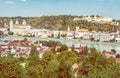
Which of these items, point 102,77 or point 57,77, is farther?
point 57,77

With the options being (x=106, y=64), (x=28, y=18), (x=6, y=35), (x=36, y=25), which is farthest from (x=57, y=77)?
(x=28, y=18)

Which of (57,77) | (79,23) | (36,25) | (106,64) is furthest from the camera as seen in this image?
(36,25)

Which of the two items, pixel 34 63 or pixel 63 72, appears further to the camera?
pixel 34 63

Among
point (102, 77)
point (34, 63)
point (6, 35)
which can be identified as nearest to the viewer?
point (102, 77)

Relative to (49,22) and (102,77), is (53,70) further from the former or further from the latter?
(49,22)

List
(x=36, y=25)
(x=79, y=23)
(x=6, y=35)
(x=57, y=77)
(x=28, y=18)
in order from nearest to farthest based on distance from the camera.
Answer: (x=57, y=77)
(x=6, y=35)
(x=79, y=23)
(x=36, y=25)
(x=28, y=18)

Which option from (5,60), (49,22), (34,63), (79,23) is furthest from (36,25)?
(5,60)

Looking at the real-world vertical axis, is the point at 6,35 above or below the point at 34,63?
below

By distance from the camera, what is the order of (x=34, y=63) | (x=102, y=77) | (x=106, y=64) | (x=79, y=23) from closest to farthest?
(x=102, y=77) → (x=106, y=64) → (x=34, y=63) → (x=79, y=23)

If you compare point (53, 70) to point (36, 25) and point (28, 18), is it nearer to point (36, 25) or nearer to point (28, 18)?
point (36, 25)
